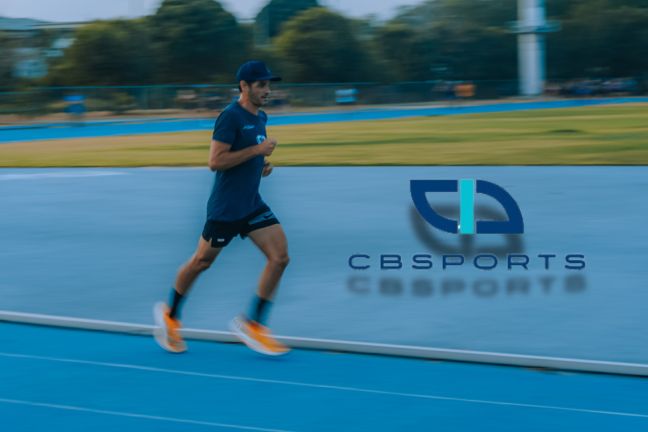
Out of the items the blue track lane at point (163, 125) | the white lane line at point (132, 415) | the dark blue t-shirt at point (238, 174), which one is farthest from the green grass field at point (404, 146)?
the white lane line at point (132, 415)

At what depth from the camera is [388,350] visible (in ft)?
22.0

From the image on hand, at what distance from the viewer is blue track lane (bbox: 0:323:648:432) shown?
5.34 metres

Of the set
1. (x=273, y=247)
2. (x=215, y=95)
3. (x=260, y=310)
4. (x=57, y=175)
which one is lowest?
(x=215, y=95)

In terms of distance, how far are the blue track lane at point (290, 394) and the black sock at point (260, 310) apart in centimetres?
22

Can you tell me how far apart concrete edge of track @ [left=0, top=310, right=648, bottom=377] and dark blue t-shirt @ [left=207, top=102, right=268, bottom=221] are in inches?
38.0

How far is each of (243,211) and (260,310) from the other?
675mm

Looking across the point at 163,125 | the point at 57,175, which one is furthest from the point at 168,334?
the point at 163,125

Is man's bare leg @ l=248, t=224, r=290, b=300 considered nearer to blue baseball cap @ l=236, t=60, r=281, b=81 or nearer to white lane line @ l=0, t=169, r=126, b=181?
blue baseball cap @ l=236, t=60, r=281, b=81

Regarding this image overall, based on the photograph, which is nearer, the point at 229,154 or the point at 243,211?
the point at 229,154

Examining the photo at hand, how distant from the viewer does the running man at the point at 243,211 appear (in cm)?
643

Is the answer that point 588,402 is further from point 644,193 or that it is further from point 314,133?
point 314,133

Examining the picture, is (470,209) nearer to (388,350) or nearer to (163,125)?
(388,350)

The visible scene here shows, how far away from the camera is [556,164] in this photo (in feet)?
67.6

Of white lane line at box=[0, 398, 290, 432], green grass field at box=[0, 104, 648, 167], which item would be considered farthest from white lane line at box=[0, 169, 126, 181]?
white lane line at box=[0, 398, 290, 432]
